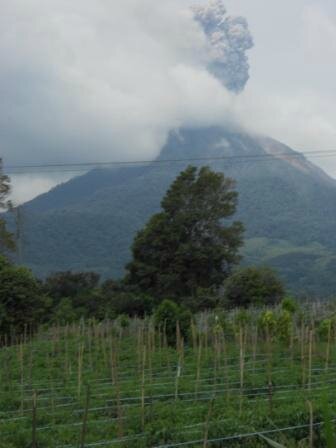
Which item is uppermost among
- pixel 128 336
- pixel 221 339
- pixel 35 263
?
pixel 221 339

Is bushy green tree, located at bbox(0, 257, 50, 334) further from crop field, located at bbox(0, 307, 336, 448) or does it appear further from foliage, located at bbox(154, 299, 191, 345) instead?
foliage, located at bbox(154, 299, 191, 345)

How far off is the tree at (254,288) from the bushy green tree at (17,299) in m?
8.51

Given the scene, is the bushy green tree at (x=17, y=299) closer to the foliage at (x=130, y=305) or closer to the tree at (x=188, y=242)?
the foliage at (x=130, y=305)

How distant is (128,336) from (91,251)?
205 ft

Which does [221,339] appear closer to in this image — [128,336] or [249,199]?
[128,336]

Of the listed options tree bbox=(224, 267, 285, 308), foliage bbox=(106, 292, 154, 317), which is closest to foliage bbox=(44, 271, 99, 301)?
foliage bbox=(106, 292, 154, 317)

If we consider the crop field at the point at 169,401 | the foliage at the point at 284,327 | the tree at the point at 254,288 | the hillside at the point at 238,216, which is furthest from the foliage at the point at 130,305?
the hillside at the point at 238,216

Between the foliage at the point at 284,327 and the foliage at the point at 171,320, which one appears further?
the foliage at the point at 171,320

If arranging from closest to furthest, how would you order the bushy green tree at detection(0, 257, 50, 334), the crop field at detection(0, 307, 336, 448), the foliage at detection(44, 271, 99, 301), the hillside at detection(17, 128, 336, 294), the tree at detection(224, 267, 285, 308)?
the crop field at detection(0, 307, 336, 448) → the bushy green tree at detection(0, 257, 50, 334) → the tree at detection(224, 267, 285, 308) → the foliage at detection(44, 271, 99, 301) → the hillside at detection(17, 128, 336, 294)

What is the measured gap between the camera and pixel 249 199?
114188mm

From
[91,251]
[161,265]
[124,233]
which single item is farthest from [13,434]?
[124,233]

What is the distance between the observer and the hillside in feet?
243

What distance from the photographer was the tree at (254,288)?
2525cm

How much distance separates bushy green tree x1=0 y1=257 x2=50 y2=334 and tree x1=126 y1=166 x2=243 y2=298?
9.16 meters
